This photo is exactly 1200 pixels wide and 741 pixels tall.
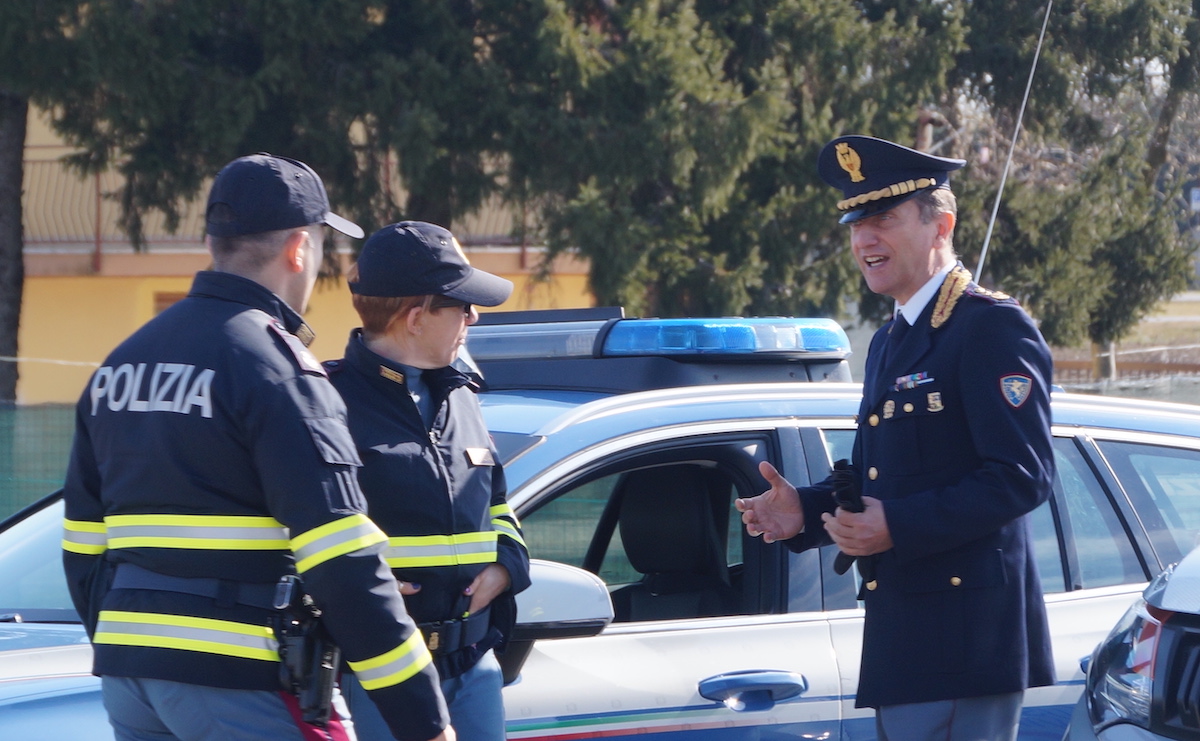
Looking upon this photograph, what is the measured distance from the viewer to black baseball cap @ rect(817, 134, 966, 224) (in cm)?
257

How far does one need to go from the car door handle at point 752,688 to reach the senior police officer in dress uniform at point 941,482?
0.73 feet

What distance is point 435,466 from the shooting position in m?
2.32

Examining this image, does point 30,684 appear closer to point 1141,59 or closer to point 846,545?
point 846,545

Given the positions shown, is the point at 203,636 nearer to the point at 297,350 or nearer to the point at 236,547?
the point at 236,547

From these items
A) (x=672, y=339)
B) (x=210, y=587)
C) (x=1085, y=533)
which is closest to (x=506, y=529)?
(x=210, y=587)

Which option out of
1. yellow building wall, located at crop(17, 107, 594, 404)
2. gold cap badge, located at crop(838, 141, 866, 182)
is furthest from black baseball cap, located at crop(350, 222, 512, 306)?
yellow building wall, located at crop(17, 107, 594, 404)

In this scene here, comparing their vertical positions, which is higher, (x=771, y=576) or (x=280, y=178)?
(x=280, y=178)

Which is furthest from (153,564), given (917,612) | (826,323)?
(826,323)

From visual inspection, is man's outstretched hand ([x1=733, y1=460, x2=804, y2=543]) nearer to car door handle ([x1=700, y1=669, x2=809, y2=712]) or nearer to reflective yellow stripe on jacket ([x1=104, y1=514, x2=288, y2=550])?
car door handle ([x1=700, y1=669, x2=809, y2=712])

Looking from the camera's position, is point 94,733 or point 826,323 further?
point 826,323

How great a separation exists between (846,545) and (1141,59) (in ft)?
40.8

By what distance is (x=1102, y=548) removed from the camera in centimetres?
316

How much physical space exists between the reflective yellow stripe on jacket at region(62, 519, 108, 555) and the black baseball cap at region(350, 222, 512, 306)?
25.0 inches

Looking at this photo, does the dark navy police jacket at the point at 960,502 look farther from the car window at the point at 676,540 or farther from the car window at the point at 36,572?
the car window at the point at 36,572
